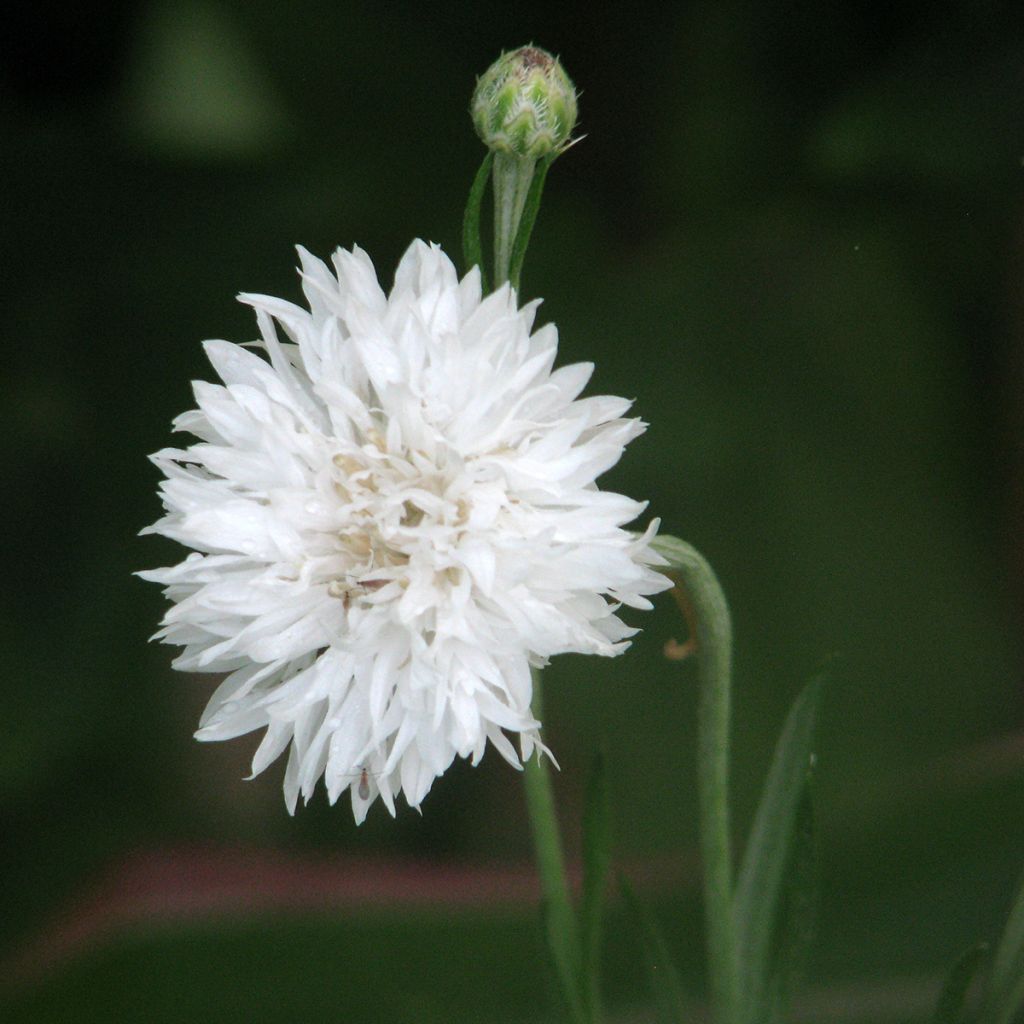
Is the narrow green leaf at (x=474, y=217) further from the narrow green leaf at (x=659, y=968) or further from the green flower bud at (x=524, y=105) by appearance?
the narrow green leaf at (x=659, y=968)

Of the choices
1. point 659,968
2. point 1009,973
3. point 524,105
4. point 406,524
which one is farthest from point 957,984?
point 524,105

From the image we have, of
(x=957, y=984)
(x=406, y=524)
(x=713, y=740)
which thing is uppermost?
(x=406, y=524)

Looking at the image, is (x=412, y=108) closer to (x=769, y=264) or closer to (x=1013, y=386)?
(x=769, y=264)

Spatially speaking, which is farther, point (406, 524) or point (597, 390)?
point (597, 390)

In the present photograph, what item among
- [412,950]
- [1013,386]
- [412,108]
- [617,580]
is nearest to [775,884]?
[617,580]

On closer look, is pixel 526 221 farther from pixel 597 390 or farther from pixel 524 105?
pixel 597 390

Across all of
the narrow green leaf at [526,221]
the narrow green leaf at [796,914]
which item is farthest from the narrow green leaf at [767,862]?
the narrow green leaf at [526,221]

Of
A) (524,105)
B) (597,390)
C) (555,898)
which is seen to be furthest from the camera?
(597,390)
